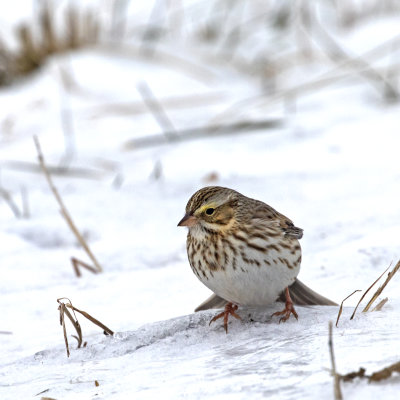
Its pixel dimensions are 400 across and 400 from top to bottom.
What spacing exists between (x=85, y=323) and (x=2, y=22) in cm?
668

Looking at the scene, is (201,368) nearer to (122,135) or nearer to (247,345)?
(247,345)

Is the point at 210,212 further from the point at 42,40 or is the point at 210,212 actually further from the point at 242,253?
the point at 42,40

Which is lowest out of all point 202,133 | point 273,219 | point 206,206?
point 273,219

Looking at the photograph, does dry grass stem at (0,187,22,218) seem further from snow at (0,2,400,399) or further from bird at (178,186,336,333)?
bird at (178,186,336,333)

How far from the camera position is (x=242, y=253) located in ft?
11.9

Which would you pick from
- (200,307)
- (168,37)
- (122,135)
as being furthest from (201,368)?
(168,37)

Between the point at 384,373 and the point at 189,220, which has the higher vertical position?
the point at 189,220

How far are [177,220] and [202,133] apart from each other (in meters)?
1.90

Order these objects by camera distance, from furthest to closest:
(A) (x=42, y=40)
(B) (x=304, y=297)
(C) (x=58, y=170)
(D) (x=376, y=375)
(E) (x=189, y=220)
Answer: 1. (A) (x=42, y=40)
2. (C) (x=58, y=170)
3. (B) (x=304, y=297)
4. (E) (x=189, y=220)
5. (D) (x=376, y=375)

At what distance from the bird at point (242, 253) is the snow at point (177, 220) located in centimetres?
14

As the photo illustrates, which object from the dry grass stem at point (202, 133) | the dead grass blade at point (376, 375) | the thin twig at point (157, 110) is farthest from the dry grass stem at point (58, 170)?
the dead grass blade at point (376, 375)

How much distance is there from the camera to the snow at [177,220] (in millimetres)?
3100

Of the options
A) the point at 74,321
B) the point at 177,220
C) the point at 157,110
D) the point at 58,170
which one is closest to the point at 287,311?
the point at 74,321

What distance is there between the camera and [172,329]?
144 inches
